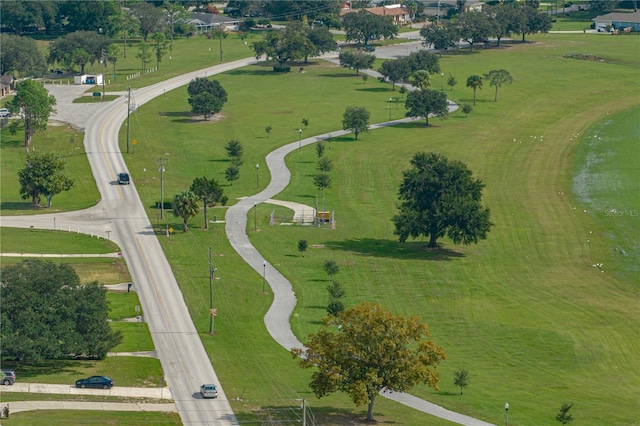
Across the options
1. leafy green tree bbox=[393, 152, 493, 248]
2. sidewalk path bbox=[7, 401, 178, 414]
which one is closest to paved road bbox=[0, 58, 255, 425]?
sidewalk path bbox=[7, 401, 178, 414]

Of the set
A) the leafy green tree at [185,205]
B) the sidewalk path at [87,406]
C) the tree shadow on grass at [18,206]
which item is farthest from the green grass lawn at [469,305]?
the tree shadow on grass at [18,206]

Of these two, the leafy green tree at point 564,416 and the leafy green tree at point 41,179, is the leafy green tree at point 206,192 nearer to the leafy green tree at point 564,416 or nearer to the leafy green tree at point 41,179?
the leafy green tree at point 41,179

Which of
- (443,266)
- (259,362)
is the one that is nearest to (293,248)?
(443,266)

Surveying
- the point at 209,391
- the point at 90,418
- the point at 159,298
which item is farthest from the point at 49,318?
the point at 159,298

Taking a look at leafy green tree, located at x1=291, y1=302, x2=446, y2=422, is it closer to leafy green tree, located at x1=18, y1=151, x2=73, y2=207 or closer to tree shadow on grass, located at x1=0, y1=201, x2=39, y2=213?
tree shadow on grass, located at x1=0, y1=201, x2=39, y2=213

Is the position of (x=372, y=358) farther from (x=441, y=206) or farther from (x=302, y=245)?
(x=441, y=206)
